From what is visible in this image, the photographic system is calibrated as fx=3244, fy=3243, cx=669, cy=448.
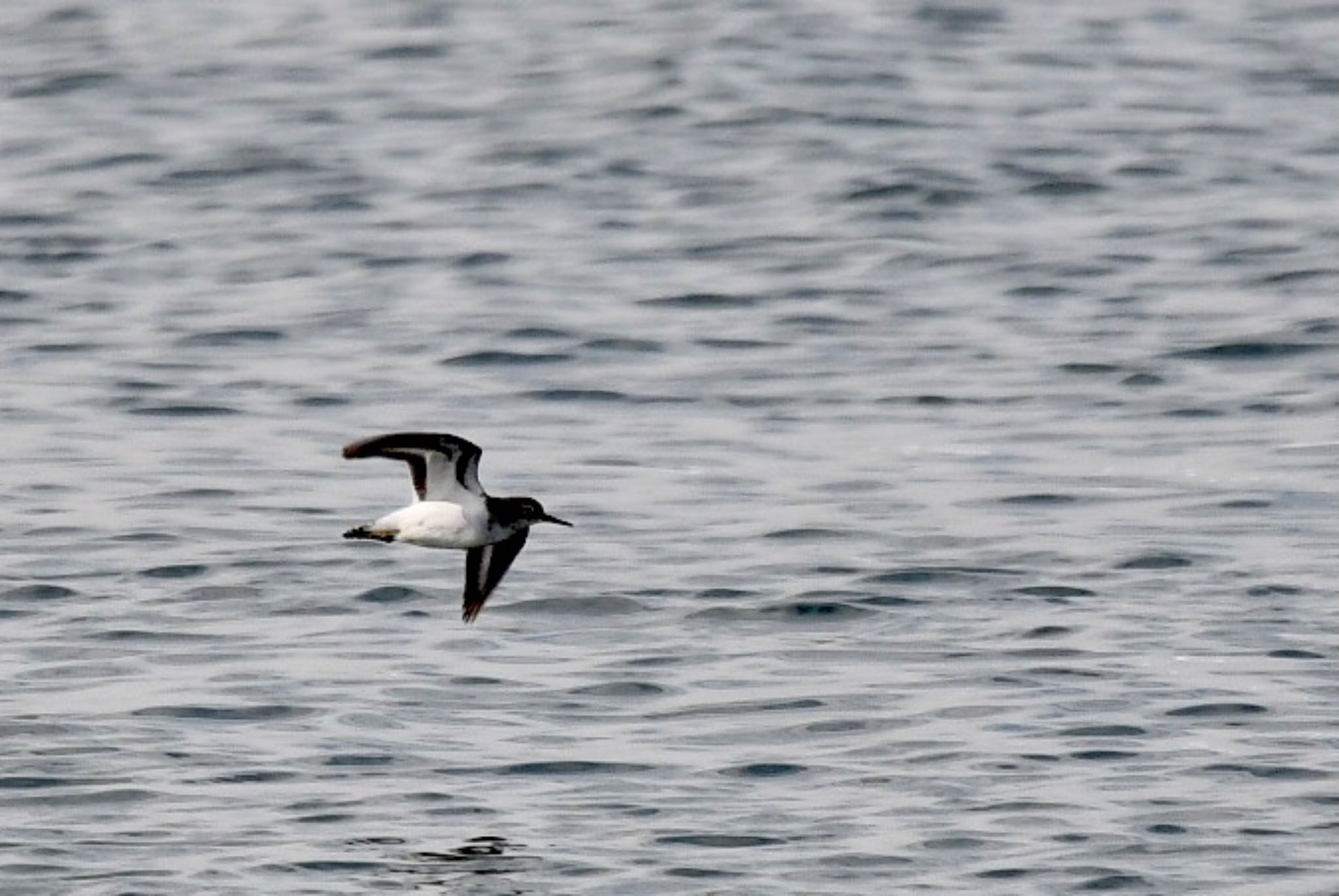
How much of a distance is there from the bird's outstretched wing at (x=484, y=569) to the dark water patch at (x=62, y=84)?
24195 mm

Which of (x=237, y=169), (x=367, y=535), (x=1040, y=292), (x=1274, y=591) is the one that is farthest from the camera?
(x=237, y=169)

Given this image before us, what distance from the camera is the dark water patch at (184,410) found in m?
26.0

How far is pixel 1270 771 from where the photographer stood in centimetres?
1756

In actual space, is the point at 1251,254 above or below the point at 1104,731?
below

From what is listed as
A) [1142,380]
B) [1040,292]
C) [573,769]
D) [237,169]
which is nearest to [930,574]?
[573,769]

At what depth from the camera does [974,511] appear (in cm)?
2312

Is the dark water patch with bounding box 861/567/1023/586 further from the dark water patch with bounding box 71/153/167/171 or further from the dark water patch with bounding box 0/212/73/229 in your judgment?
the dark water patch with bounding box 71/153/167/171

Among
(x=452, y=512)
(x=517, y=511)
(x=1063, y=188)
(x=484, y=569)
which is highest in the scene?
(x=452, y=512)

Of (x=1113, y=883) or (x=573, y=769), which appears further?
(x=573, y=769)

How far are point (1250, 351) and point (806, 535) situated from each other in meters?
6.93

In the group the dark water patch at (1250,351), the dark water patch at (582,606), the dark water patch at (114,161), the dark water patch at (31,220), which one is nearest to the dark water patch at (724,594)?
the dark water patch at (582,606)

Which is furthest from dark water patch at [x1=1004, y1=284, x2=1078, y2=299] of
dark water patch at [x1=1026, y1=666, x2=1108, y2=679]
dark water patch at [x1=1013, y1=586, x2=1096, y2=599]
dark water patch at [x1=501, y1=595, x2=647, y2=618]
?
dark water patch at [x1=1026, y1=666, x2=1108, y2=679]

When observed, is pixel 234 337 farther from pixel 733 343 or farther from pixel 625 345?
pixel 733 343

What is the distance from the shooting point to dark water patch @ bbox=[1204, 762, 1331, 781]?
1745 cm
